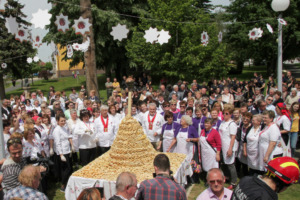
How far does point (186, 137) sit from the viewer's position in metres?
6.05

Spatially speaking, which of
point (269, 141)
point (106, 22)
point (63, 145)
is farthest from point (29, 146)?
point (106, 22)

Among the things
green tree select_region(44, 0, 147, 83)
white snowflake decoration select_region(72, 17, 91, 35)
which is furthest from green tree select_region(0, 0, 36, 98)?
white snowflake decoration select_region(72, 17, 91, 35)

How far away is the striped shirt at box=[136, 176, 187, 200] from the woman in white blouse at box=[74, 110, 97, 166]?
3.60m

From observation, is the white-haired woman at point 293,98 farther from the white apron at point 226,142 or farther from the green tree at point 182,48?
the green tree at point 182,48

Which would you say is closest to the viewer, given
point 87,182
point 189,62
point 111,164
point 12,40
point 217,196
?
point 217,196

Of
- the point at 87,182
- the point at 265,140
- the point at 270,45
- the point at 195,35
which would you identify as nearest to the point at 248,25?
the point at 270,45

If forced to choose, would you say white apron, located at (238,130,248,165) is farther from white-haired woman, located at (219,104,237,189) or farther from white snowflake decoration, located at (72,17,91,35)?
white snowflake decoration, located at (72,17,91,35)

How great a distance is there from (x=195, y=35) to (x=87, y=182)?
45.7 ft

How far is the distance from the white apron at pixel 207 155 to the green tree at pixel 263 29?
73.8ft

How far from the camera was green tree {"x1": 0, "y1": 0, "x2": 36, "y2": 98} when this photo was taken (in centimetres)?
2353

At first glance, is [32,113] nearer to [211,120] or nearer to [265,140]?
[211,120]

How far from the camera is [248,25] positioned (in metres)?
28.7

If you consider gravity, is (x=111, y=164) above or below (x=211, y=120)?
below

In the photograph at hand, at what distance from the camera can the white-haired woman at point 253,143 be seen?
5.45 m
